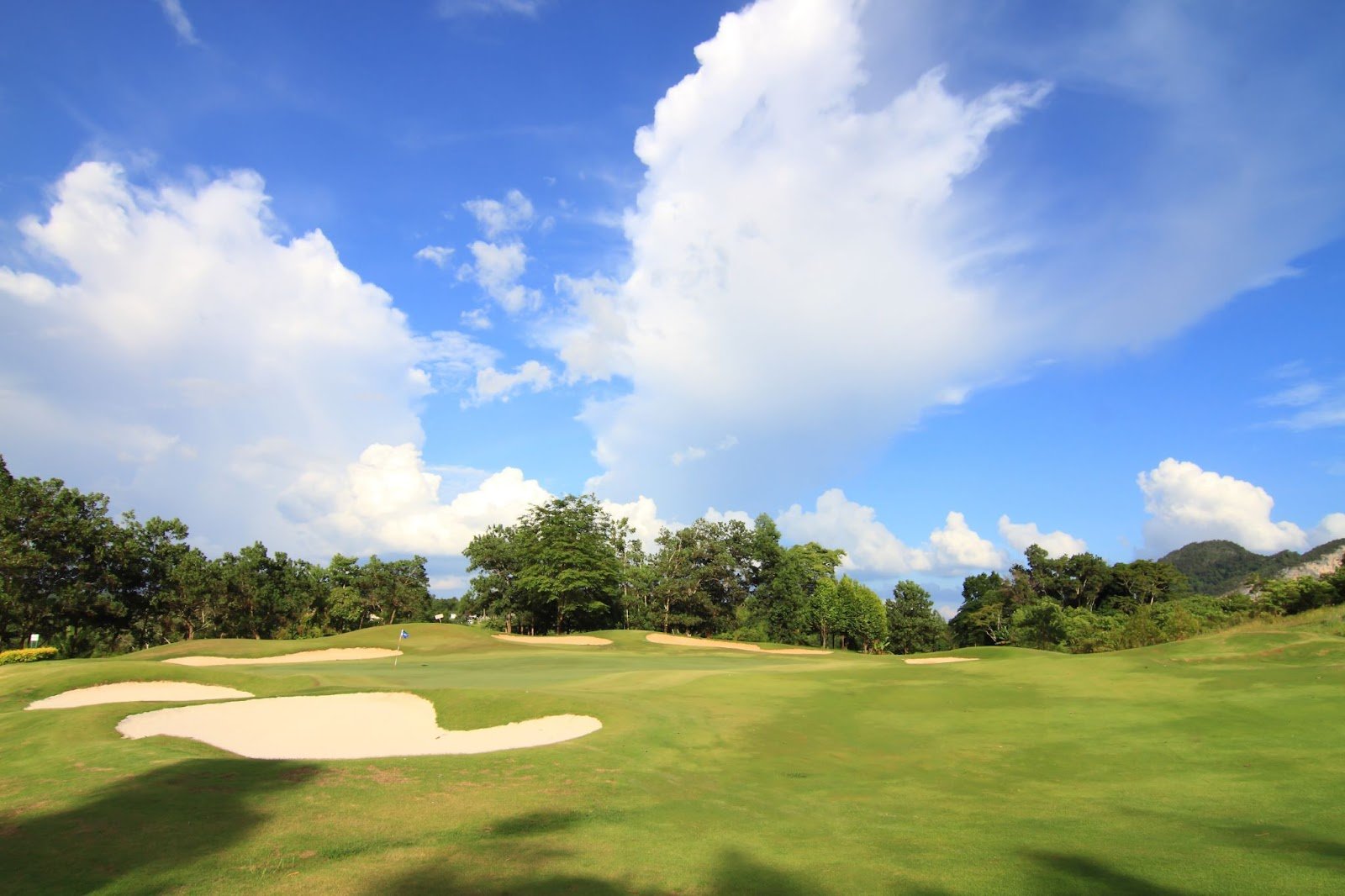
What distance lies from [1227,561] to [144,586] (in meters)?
200

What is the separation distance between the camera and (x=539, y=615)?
74.6 m

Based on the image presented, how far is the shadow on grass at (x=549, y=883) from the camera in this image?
746 cm

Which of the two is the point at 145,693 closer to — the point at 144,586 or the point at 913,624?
the point at 144,586

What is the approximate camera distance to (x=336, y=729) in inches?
687

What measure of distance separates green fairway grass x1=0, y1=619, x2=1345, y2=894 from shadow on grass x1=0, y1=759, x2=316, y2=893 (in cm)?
4

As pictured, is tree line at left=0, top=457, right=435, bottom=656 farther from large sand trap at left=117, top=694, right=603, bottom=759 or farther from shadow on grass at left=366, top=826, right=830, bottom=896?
shadow on grass at left=366, top=826, right=830, bottom=896

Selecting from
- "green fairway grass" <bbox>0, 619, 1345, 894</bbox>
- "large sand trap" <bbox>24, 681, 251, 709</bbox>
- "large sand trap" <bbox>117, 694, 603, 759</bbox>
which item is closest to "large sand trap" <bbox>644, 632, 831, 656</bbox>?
"green fairway grass" <bbox>0, 619, 1345, 894</bbox>

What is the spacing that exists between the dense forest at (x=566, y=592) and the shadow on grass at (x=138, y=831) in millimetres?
36584

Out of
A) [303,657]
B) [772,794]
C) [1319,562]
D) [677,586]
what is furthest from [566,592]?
[1319,562]

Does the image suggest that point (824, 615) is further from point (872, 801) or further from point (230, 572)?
point (872, 801)

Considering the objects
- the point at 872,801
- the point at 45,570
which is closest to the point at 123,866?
the point at 872,801

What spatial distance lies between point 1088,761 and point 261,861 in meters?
14.5

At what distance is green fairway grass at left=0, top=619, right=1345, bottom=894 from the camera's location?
7973 mm

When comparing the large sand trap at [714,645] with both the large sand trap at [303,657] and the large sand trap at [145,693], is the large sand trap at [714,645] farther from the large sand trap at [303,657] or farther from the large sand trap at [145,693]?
the large sand trap at [145,693]
